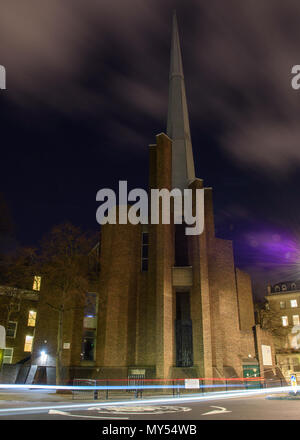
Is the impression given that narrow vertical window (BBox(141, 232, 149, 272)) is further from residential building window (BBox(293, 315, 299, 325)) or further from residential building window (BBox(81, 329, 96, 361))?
residential building window (BBox(293, 315, 299, 325))

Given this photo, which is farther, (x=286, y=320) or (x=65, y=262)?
(x=286, y=320)

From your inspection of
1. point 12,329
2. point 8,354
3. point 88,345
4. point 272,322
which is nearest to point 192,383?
point 88,345

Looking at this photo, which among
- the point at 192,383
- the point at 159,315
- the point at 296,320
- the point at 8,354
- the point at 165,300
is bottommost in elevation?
the point at 192,383

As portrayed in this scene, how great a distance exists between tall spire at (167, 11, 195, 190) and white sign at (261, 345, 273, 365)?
19.2 m

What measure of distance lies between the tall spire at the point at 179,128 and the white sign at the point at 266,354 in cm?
1917

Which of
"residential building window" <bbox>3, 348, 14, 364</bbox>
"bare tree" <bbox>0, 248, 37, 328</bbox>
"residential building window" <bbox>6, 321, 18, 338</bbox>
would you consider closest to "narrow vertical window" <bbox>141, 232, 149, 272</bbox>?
"bare tree" <bbox>0, 248, 37, 328</bbox>

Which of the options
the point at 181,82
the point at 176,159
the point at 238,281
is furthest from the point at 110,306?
the point at 181,82

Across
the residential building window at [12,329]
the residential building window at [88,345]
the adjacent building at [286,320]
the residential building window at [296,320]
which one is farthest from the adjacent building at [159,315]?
the residential building window at [296,320]

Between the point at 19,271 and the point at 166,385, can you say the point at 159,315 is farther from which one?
the point at 19,271

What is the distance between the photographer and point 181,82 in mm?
47719

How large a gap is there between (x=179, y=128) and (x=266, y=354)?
88.7 feet

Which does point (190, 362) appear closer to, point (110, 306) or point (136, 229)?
point (110, 306)

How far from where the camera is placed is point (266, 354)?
39281mm
